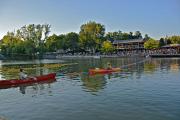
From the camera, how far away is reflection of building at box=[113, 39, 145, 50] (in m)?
142

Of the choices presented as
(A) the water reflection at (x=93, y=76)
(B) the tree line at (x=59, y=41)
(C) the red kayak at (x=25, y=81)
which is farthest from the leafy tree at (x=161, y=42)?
(C) the red kayak at (x=25, y=81)

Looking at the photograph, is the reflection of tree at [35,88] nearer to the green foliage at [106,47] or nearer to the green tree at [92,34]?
the green foliage at [106,47]

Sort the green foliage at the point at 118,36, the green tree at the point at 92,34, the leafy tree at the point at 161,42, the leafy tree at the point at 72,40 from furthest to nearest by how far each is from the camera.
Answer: the green foliage at the point at 118,36, the leafy tree at the point at 72,40, the green tree at the point at 92,34, the leafy tree at the point at 161,42

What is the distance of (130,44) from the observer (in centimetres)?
14550

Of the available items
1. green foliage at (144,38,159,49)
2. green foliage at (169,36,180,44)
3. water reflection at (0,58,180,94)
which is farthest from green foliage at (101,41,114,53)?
water reflection at (0,58,180,94)

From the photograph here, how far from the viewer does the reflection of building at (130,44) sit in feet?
464

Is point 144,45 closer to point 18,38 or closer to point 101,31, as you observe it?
point 101,31

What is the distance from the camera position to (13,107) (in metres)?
21.7

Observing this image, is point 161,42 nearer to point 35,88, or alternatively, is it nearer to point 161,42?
point 161,42

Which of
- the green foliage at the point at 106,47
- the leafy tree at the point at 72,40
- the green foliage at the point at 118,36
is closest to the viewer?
the green foliage at the point at 106,47

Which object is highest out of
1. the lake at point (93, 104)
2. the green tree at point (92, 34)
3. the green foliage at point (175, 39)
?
the green tree at point (92, 34)

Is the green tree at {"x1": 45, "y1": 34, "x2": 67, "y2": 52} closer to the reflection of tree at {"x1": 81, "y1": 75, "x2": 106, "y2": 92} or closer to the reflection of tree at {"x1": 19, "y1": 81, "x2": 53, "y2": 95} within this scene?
the reflection of tree at {"x1": 81, "y1": 75, "x2": 106, "y2": 92}

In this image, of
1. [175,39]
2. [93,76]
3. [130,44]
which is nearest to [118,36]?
[130,44]

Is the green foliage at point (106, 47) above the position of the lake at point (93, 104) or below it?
above
